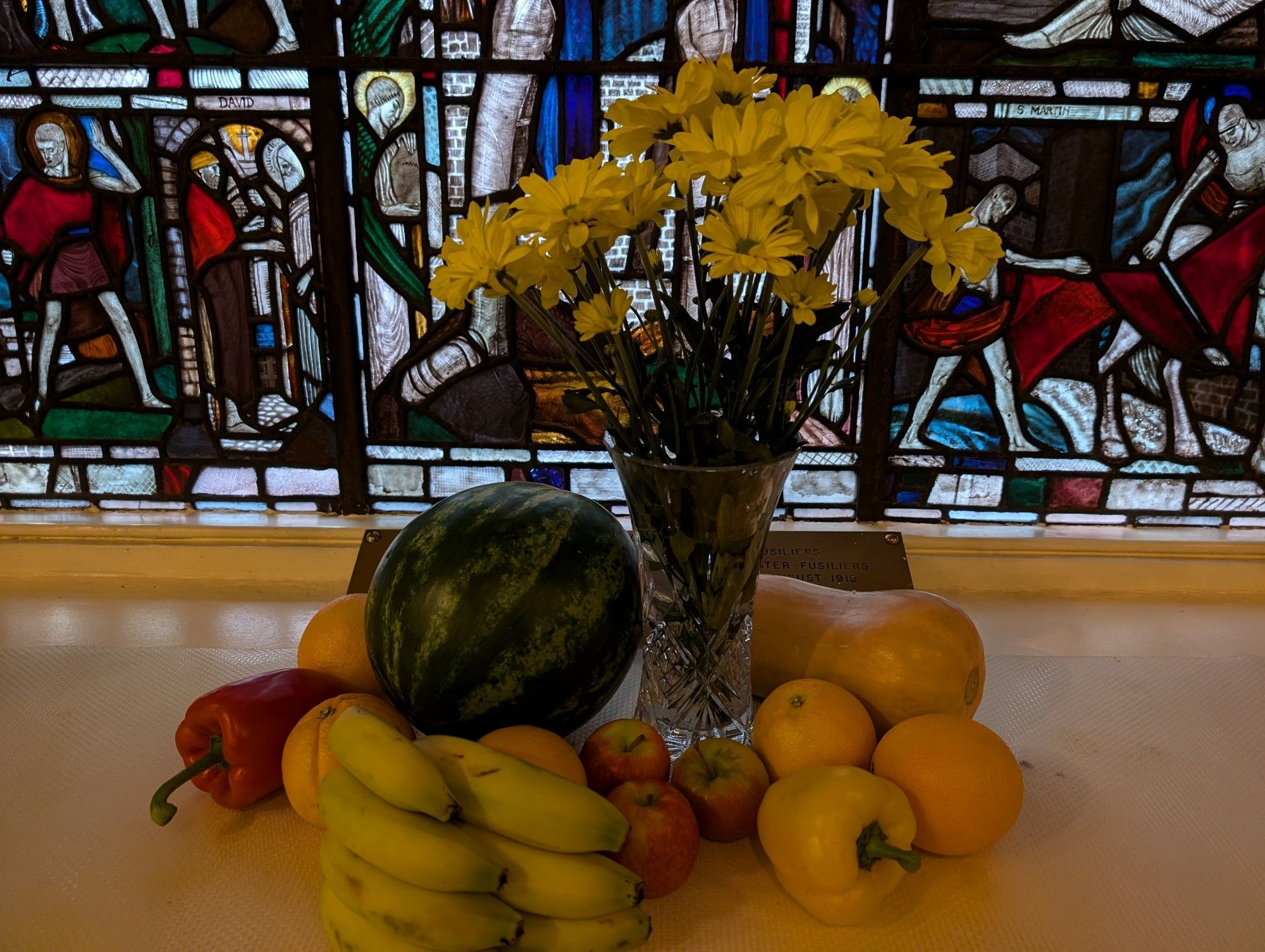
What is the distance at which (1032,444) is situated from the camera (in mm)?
1607

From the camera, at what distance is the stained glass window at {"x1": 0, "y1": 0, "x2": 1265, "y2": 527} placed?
1.44 m

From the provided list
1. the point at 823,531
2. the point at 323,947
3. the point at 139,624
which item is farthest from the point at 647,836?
the point at 139,624

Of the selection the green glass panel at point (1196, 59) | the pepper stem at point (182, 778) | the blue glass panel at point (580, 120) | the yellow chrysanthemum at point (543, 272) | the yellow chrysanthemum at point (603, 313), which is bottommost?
the pepper stem at point (182, 778)

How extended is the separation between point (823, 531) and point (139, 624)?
987mm

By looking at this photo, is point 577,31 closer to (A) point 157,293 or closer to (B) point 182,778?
(A) point 157,293

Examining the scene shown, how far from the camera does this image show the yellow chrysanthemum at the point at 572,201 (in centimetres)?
63

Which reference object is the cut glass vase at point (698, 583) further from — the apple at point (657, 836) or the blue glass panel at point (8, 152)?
the blue glass panel at point (8, 152)

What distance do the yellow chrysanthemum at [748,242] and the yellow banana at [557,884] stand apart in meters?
Answer: 0.42

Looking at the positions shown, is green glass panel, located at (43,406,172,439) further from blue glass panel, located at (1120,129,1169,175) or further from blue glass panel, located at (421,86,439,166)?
blue glass panel, located at (1120,129,1169,175)

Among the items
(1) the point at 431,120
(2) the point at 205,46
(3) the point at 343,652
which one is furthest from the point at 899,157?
(2) the point at 205,46

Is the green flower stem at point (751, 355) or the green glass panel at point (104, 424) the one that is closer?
the green flower stem at point (751, 355)

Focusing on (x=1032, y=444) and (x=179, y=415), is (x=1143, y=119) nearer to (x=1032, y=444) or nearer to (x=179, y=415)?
(x=1032, y=444)

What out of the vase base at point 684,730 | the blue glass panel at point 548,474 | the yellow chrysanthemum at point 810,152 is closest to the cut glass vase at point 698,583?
the vase base at point 684,730

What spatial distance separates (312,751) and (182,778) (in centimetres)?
12
